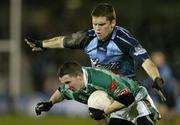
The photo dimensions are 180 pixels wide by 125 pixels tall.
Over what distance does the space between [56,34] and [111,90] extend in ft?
35.3

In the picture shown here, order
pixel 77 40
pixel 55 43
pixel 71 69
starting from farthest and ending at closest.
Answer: pixel 55 43 → pixel 77 40 → pixel 71 69

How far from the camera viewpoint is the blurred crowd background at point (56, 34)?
18.8 metres

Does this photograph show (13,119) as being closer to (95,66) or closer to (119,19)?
(119,19)

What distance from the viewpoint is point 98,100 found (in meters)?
8.59

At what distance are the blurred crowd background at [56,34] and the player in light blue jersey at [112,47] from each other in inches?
355

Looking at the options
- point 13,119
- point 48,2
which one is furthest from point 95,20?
point 48,2

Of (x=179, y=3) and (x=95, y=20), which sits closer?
(x=95, y=20)

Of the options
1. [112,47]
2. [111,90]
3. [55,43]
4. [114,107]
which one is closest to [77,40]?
[55,43]

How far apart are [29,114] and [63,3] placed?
116 inches

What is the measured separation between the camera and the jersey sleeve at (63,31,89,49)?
9.42m

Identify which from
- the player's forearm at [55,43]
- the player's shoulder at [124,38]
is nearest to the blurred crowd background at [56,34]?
the player's forearm at [55,43]

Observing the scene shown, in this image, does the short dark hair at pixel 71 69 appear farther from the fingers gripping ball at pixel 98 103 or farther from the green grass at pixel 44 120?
the green grass at pixel 44 120

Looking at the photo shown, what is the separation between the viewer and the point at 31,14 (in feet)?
64.8

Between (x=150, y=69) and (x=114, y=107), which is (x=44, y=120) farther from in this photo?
(x=114, y=107)
